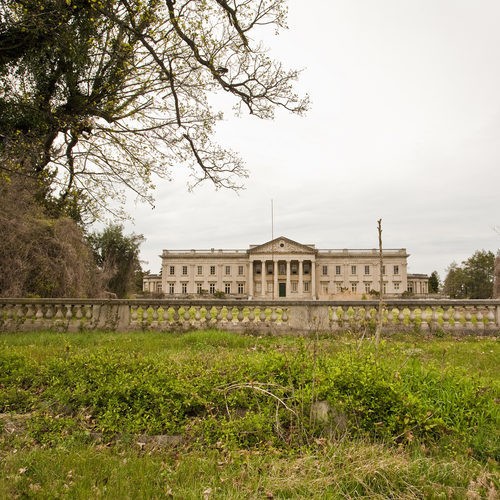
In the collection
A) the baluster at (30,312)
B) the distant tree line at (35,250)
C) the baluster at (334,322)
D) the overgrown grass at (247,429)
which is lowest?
the overgrown grass at (247,429)

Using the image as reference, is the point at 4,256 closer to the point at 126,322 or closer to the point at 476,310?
the point at 126,322

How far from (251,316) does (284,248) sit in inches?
2814

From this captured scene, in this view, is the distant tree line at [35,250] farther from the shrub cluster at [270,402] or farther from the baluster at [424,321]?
the baluster at [424,321]

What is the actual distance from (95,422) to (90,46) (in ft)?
22.9

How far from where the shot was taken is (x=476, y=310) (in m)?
10.6

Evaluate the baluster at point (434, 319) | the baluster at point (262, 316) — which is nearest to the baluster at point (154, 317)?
the baluster at point (262, 316)

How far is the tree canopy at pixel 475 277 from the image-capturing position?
64.5m

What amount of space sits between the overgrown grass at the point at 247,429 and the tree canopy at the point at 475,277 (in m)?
67.1

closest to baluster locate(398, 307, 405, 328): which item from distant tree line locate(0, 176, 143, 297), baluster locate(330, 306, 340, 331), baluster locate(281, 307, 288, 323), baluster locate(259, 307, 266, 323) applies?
baluster locate(330, 306, 340, 331)

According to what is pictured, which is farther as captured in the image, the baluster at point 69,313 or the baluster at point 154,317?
the baluster at point 154,317

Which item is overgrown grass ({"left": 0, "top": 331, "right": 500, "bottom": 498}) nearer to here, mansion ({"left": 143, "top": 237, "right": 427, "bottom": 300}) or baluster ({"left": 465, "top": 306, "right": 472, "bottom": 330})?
baluster ({"left": 465, "top": 306, "right": 472, "bottom": 330})

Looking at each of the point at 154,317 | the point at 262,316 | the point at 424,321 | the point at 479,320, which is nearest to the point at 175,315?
the point at 154,317

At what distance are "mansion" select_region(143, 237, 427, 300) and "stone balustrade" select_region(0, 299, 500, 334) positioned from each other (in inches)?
2680

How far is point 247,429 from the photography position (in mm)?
3826
